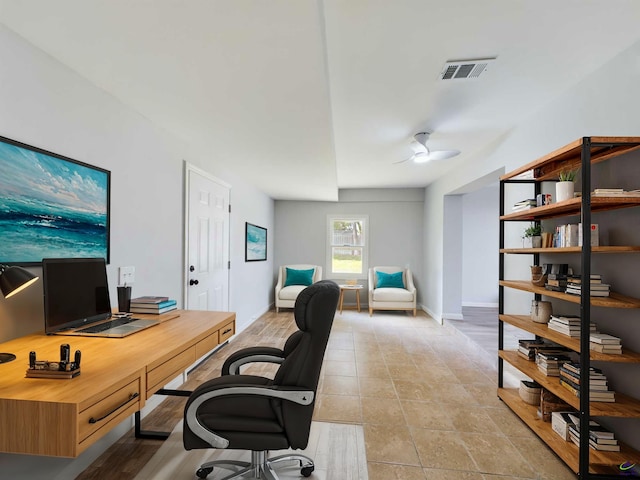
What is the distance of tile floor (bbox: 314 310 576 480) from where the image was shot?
192 cm

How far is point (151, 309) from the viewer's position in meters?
2.10

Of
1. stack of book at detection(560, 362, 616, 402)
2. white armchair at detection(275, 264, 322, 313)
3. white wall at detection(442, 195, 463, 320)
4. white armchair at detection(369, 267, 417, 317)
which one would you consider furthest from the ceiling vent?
white armchair at detection(275, 264, 322, 313)

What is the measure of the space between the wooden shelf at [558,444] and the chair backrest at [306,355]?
165 cm

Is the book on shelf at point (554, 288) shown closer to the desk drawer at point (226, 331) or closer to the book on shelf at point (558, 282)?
the book on shelf at point (558, 282)

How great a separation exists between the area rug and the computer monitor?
954 mm

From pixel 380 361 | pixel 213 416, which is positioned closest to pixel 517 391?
pixel 380 361

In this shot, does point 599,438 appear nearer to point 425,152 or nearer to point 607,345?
point 607,345

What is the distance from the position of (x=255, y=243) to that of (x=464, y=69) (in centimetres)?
412

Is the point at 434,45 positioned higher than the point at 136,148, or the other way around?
the point at 434,45

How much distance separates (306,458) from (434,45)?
2580 millimetres

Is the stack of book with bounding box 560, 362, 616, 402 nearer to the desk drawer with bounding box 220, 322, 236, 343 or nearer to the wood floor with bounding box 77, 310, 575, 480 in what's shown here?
the wood floor with bounding box 77, 310, 575, 480

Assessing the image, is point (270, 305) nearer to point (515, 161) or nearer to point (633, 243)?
point (515, 161)

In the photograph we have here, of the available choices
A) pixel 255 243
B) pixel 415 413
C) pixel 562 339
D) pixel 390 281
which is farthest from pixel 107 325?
pixel 390 281

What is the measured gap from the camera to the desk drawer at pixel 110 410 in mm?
978
